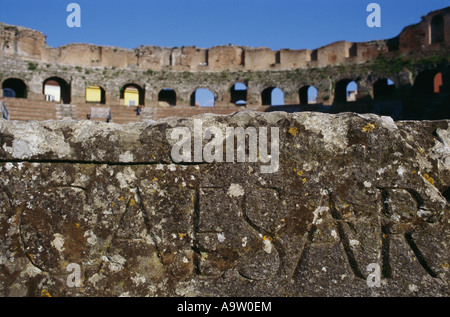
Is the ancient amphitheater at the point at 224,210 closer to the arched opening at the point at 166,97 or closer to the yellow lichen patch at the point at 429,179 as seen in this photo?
the yellow lichen patch at the point at 429,179

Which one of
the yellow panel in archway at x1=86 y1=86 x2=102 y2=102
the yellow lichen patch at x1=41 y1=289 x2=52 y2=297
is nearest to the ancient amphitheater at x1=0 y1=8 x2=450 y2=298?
the yellow lichen patch at x1=41 y1=289 x2=52 y2=297

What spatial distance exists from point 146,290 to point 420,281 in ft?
6.52

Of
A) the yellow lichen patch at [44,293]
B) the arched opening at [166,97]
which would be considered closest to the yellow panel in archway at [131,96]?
the arched opening at [166,97]

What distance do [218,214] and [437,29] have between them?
1036 inches

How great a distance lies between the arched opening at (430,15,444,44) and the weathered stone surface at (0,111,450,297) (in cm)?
2499

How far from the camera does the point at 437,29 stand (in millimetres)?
23828

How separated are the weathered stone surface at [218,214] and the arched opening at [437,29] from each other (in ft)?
82.0

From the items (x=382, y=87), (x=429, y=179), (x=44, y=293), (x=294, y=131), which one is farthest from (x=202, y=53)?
(x=44, y=293)

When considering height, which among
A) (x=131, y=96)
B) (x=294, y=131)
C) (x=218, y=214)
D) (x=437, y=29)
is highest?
(x=437, y=29)

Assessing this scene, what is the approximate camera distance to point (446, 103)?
17.4 meters

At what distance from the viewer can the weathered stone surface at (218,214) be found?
9.07ft

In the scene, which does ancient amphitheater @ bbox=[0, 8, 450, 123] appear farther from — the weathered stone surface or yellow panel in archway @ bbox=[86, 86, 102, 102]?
the weathered stone surface

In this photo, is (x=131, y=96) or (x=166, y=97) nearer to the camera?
(x=166, y=97)

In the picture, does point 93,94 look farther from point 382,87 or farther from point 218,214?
point 218,214
